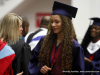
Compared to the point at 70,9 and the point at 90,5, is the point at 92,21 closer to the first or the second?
the point at 70,9

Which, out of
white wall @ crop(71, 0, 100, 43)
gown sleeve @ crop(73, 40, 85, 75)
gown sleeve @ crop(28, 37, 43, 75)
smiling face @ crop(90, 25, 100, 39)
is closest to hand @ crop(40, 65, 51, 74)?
gown sleeve @ crop(28, 37, 43, 75)

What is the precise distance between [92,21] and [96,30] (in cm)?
31

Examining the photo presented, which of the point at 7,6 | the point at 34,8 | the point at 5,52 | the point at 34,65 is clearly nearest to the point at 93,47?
the point at 34,65

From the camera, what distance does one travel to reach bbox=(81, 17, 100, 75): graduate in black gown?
356 cm

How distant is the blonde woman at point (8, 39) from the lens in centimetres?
238

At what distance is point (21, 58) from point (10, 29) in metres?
0.50

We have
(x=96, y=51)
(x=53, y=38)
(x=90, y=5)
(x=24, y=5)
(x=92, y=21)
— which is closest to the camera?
(x=53, y=38)

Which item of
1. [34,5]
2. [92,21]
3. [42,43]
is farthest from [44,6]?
[42,43]

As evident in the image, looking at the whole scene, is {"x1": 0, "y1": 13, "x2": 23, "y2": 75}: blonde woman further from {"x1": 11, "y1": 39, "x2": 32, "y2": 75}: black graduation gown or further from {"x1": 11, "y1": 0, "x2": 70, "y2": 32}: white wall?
{"x1": 11, "y1": 0, "x2": 70, "y2": 32}: white wall

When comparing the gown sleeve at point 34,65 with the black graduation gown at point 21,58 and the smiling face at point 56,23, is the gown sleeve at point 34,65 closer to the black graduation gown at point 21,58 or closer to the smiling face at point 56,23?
the black graduation gown at point 21,58

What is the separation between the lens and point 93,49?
12.5ft

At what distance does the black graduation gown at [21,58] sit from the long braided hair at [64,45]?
0.99 ft

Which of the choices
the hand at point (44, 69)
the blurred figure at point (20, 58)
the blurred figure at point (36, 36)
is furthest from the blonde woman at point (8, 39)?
the blurred figure at point (36, 36)

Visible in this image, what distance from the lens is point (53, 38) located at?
2.80m
